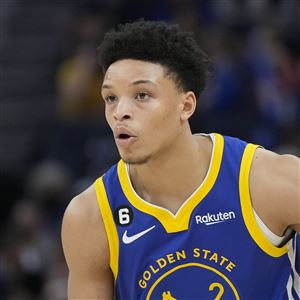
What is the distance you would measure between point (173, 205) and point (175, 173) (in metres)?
0.15

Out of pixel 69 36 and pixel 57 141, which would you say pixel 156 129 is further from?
pixel 69 36

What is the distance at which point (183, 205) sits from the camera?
14.6 ft

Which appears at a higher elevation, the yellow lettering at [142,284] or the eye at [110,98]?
the eye at [110,98]

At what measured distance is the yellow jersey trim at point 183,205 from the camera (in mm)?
4418

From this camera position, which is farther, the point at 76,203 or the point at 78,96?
the point at 78,96

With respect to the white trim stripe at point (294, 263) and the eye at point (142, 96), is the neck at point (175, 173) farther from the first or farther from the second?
the white trim stripe at point (294, 263)

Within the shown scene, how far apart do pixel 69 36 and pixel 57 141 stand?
6.17ft

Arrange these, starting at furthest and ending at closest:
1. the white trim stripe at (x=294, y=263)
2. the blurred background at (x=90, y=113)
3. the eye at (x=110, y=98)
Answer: the blurred background at (x=90, y=113) → the white trim stripe at (x=294, y=263) → the eye at (x=110, y=98)

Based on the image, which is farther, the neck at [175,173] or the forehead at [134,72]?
the neck at [175,173]

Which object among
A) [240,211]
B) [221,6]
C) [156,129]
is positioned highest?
[221,6]

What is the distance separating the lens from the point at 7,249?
30.0 ft

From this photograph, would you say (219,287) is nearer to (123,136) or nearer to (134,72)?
(123,136)

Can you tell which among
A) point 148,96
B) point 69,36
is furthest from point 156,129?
point 69,36

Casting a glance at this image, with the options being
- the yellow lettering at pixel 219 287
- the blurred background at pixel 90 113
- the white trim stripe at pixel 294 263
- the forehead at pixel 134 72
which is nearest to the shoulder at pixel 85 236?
the yellow lettering at pixel 219 287
